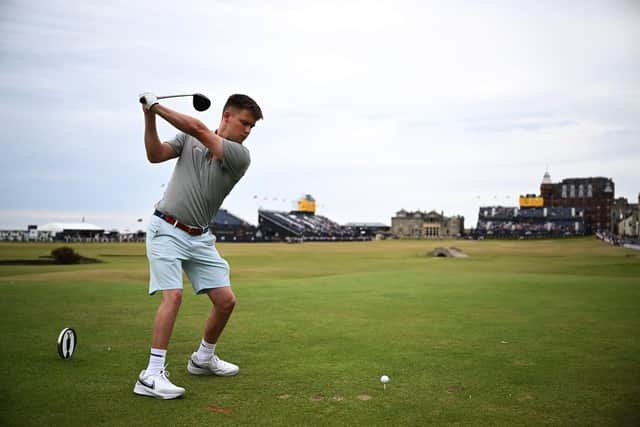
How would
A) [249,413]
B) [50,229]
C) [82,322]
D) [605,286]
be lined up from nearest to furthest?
[249,413] → [82,322] → [605,286] → [50,229]

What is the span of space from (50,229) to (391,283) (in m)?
80.4

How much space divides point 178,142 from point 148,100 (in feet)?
2.66

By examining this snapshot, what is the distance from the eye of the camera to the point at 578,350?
758 cm

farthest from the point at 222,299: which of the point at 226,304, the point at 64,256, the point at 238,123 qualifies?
the point at 64,256

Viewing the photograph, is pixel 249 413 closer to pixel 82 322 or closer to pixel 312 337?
pixel 312 337

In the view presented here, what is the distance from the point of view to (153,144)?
5.64m

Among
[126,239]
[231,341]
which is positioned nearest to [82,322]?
[231,341]

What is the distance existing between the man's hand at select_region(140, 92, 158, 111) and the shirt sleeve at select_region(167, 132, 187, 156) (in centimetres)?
71

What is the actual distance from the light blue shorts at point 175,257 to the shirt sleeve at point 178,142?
0.75 m

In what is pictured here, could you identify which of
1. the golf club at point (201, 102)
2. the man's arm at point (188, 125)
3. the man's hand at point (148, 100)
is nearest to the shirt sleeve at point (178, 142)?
the golf club at point (201, 102)

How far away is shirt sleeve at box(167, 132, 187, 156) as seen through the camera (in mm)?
5938

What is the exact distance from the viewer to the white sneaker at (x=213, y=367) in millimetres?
6180

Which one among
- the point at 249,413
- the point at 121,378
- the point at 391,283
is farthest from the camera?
the point at 391,283

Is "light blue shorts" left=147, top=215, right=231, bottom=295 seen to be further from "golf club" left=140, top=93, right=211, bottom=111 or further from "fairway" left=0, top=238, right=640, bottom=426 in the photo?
"golf club" left=140, top=93, right=211, bottom=111
